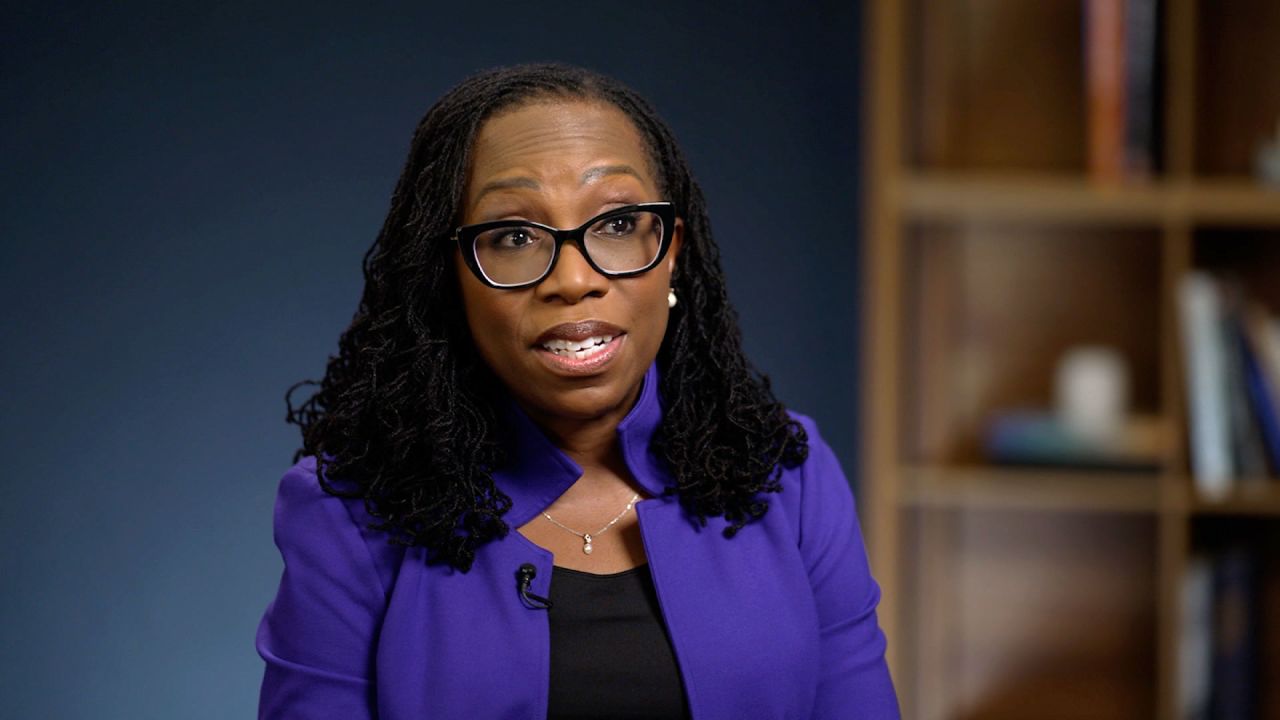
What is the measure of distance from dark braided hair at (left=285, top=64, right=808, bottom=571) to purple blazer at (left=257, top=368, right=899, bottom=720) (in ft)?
0.08

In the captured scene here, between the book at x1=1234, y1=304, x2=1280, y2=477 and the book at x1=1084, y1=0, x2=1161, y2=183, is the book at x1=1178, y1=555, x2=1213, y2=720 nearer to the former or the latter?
the book at x1=1234, y1=304, x2=1280, y2=477

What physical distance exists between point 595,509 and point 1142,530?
4.22 ft

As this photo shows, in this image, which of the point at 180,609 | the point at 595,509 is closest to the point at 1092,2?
the point at 595,509

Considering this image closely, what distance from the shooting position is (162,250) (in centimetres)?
217

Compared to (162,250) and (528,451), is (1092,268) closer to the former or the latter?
(528,451)

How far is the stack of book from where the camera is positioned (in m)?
2.00

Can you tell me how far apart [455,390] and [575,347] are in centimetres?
14

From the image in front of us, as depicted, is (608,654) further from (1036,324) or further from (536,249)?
(1036,324)

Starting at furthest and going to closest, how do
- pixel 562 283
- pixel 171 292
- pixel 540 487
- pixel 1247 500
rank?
1. pixel 171 292
2. pixel 1247 500
3. pixel 540 487
4. pixel 562 283

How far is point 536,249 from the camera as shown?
1180mm

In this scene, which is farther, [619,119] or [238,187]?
[238,187]

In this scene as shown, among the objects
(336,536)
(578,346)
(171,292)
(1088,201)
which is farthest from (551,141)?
(171,292)

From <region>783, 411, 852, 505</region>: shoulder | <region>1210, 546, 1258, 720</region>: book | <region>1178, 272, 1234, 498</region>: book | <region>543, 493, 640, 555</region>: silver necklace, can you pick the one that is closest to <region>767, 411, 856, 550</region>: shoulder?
<region>783, 411, 852, 505</region>: shoulder

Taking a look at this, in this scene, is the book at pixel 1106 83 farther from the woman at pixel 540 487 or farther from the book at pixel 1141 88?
the woman at pixel 540 487
